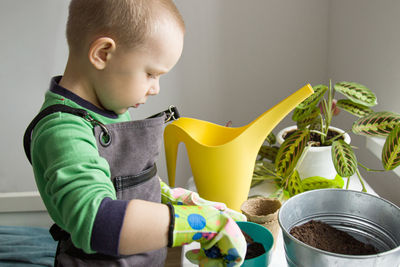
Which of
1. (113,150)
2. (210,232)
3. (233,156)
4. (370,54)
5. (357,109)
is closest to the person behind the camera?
(210,232)

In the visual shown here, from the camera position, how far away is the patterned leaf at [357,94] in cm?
93

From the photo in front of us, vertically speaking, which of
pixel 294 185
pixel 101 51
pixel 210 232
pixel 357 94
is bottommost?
pixel 294 185

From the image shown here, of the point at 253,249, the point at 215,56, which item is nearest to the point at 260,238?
the point at 253,249

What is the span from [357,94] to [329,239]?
16.7 inches

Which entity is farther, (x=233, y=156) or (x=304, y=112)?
(x=304, y=112)

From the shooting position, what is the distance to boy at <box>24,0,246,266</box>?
1.52 feet

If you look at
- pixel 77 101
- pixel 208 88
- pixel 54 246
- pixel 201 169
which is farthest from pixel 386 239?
pixel 54 246

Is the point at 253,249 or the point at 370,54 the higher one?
the point at 370,54

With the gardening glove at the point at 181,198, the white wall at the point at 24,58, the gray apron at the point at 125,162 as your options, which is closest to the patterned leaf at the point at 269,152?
the gardening glove at the point at 181,198

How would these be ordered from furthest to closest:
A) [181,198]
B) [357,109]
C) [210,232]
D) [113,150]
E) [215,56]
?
[215,56]
[357,109]
[181,198]
[113,150]
[210,232]

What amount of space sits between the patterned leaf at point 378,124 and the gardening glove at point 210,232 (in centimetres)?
53

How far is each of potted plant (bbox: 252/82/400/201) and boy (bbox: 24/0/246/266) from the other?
0.99ft

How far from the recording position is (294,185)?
96cm

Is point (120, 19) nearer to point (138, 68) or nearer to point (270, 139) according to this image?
point (138, 68)
